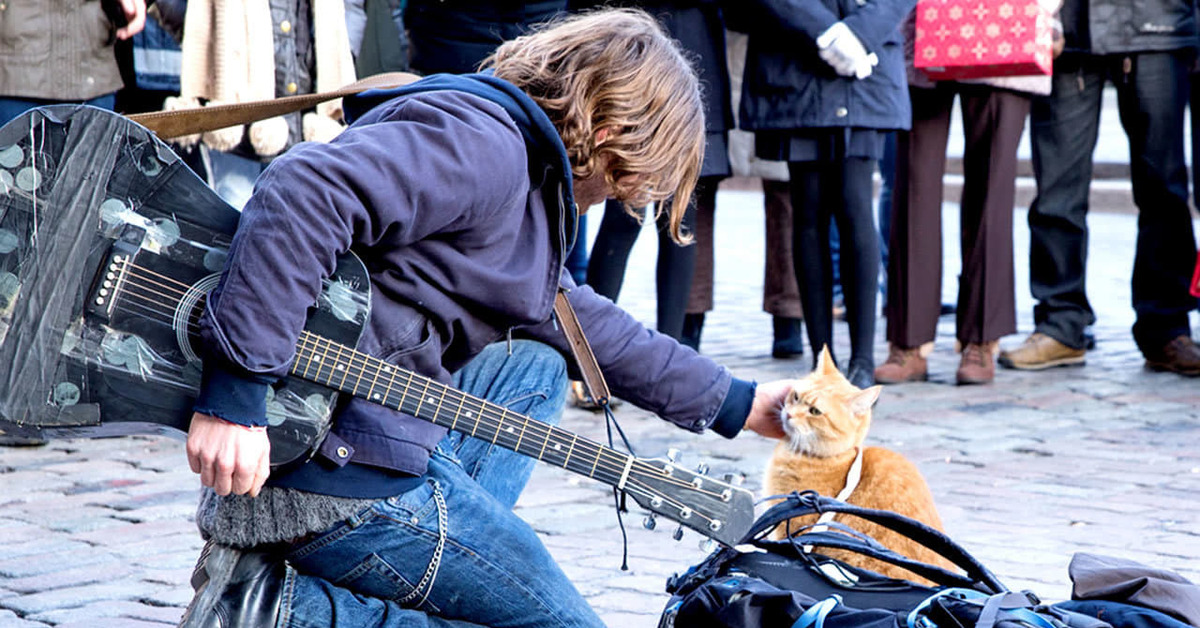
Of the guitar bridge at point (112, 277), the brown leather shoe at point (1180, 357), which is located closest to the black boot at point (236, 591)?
the guitar bridge at point (112, 277)

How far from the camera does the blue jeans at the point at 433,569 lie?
228 centimetres

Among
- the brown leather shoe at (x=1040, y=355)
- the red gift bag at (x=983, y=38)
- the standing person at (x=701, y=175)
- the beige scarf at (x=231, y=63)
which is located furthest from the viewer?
the brown leather shoe at (x=1040, y=355)

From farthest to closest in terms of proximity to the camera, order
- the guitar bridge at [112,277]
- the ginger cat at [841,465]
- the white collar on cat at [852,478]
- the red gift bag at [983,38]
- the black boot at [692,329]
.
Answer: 1. the black boot at [692,329]
2. the red gift bag at [983,38]
3. the white collar on cat at [852,478]
4. the ginger cat at [841,465]
5. the guitar bridge at [112,277]

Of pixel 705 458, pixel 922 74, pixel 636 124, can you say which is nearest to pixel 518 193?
pixel 636 124

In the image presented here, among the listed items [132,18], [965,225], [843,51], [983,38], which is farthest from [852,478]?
[965,225]

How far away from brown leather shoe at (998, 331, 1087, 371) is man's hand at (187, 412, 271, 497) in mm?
5040

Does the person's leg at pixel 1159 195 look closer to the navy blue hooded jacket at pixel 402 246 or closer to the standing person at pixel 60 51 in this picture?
the standing person at pixel 60 51

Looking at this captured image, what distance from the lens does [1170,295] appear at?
6.41 meters

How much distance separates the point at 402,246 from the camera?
2.22 m

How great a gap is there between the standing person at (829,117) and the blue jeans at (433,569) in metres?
3.32

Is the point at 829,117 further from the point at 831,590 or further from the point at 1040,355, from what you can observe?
the point at 831,590

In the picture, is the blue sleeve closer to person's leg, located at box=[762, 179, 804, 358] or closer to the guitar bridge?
the guitar bridge

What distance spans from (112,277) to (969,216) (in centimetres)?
474

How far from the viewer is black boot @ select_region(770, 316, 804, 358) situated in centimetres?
672
